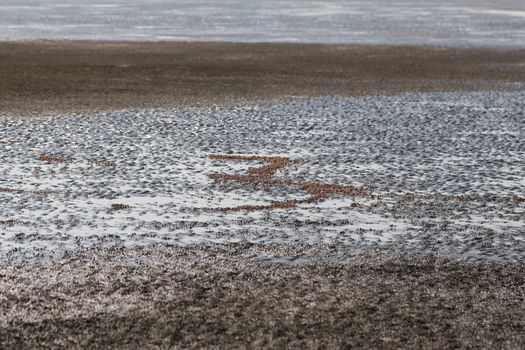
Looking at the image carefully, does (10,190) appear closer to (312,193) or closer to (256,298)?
(312,193)

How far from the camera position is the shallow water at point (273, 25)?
35469 millimetres

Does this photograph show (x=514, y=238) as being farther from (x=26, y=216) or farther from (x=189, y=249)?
(x=26, y=216)

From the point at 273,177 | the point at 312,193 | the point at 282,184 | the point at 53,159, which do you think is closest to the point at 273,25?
the point at 53,159

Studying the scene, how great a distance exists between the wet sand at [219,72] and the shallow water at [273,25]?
144 inches

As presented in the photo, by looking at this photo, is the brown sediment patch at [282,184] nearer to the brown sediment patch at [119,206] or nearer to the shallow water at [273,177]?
the shallow water at [273,177]

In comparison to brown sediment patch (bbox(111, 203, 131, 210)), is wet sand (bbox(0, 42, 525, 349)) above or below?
above

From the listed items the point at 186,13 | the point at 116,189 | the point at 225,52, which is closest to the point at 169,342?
the point at 116,189

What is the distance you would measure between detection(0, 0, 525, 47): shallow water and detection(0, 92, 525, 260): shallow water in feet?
58.7

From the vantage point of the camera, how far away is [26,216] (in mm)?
9891

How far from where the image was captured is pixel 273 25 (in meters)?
43.0

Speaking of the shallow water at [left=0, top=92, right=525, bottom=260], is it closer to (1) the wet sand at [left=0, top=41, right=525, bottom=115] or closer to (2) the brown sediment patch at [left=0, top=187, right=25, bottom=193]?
(2) the brown sediment patch at [left=0, top=187, right=25, bottom=193]

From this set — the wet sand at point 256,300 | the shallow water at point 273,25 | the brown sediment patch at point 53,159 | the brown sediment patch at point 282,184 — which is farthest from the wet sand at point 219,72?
the wet sand at point 256,300

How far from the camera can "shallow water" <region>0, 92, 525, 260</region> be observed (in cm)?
935

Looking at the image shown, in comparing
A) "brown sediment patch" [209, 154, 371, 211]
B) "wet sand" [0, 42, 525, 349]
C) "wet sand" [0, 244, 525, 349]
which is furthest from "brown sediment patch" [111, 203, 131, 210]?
"wet sand" [0, 244, 525, 349]
